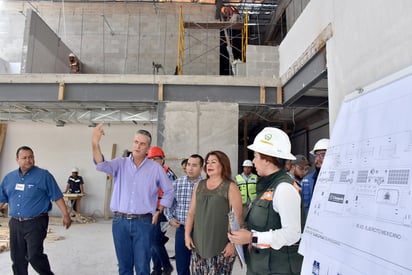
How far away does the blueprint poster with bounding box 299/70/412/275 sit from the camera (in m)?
1.60

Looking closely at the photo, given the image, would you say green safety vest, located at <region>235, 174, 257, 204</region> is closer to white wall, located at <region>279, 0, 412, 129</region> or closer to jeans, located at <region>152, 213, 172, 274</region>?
jeans, located at <region>152, 213, 172, 274</region>

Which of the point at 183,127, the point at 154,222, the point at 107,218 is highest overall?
the point at 183,127

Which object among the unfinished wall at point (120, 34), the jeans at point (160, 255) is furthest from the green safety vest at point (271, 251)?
the unfinished wall at point (120, 34)

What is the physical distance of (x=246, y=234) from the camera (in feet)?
6.24

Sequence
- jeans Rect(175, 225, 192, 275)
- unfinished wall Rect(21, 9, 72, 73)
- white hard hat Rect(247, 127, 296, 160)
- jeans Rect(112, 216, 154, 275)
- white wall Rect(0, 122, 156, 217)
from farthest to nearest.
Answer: white wall Rect(0, 122, 156, 217)
unfinished wall Rect(21, 9, 72, 73)
jeans Rect(175, 225, 192, 275)
jeans Rect(112, 216, 154, 275)
white hard hat Rect(247, 127, 296, 160)

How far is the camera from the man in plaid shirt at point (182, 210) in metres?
3.58

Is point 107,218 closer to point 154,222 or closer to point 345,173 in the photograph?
point 154,222

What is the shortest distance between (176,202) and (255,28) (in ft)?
38.9

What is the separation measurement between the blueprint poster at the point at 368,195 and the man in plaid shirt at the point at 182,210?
1674mm

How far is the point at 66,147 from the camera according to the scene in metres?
11.4

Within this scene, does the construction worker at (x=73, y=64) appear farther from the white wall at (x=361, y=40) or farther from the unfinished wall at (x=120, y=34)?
the white wall at (x=361, y=40)

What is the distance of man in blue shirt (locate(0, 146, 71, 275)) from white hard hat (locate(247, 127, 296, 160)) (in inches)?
119

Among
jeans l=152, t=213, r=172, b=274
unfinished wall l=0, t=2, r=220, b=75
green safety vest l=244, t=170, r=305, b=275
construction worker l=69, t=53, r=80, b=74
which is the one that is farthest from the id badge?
unfinished wall l=0, t=2, r=220, b=75

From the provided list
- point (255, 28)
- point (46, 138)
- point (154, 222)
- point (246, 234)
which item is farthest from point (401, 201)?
point (255, 28)
